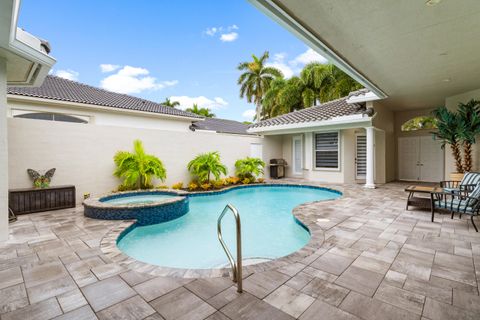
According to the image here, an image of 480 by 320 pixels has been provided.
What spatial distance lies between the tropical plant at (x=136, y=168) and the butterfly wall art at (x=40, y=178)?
195 cm

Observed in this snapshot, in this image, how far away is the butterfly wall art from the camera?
21.7ft

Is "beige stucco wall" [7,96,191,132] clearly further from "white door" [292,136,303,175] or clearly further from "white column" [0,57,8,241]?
"white column" [0,57,8,241]

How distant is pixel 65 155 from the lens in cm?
740

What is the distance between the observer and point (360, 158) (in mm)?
12031

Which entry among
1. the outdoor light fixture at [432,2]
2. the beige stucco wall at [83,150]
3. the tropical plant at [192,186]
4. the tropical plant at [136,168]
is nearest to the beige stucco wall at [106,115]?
the beige stucco wall at [83,150]

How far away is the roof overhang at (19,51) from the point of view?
3.09m

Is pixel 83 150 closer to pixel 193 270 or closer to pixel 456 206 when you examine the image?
pixel 193 270

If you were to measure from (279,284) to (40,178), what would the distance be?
746cm

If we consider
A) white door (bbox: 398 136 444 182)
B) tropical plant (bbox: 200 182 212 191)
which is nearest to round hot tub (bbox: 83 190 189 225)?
tropical plant (bbox: 200 182 212 191)

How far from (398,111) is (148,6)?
614 inches

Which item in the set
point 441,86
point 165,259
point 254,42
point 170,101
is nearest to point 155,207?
point 165,259

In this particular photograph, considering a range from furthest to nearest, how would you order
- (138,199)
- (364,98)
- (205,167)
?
(205,167) < (364,98) < (138,199)

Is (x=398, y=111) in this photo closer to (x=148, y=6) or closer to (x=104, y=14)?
(x=148, y=6)

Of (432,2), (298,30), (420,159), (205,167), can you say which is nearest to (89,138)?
(205,167)
